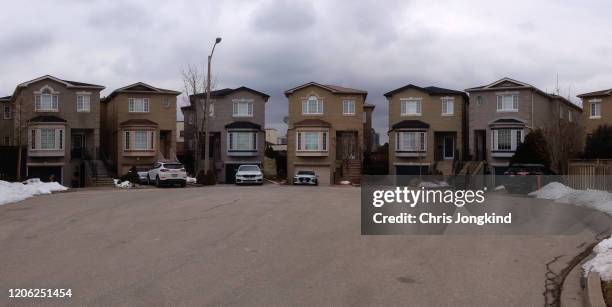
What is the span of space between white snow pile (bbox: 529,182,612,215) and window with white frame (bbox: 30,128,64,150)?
38.1m

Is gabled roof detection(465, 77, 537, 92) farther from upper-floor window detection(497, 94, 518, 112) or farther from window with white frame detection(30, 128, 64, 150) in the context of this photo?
window with white frame detection(30, 128, 64, 150)

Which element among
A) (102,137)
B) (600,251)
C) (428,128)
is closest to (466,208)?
(600,251)

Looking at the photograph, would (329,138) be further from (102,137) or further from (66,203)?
(66,203)

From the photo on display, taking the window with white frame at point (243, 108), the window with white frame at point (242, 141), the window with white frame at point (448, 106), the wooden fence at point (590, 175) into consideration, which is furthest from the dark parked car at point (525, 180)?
the window with white frame at point (243, 108)

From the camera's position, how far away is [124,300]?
8156 mm

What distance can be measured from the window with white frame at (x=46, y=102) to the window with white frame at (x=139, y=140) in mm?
5985

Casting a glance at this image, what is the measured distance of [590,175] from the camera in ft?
77.0

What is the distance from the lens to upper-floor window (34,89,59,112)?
5188cm

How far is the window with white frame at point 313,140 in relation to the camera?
Result: 55.8 m

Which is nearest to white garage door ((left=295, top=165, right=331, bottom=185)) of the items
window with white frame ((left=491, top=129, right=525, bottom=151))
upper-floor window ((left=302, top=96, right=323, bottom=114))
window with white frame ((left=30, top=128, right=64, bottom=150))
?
upper-floor window ((left=302, top=96, right=323, bottom=114))

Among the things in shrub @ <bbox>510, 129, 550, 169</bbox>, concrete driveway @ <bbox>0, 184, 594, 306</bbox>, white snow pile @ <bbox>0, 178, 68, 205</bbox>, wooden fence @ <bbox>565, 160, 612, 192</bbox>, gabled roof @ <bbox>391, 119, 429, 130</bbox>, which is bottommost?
concrete driveway @ <bbox>0, 184, 594, 306</bbox>

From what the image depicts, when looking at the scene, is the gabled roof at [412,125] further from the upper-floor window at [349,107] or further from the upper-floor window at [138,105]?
the upper-floor window at [138,105]

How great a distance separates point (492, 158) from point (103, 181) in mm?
30644

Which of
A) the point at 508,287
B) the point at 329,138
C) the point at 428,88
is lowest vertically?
the point at 508,287
